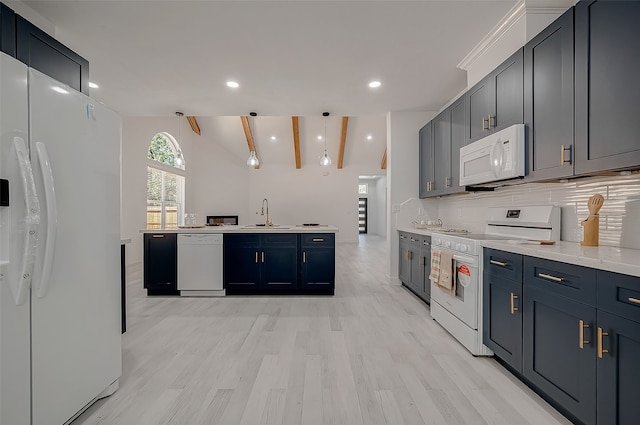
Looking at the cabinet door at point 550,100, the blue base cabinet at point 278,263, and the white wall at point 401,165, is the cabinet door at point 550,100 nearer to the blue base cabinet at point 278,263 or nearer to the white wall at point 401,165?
the white wall at point 401,165

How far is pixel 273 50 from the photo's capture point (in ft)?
9.43

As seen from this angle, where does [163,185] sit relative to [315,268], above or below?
above

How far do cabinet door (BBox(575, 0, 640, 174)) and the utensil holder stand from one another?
1.09 feet

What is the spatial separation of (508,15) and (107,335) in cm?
366

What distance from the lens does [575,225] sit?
7.06 ft

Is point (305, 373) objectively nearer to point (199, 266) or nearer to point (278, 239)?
point (278, 239)

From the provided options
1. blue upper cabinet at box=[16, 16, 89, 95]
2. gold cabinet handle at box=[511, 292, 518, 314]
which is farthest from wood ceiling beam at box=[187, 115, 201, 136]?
gold cabinet handle at box=[511, 292, 518, 314]

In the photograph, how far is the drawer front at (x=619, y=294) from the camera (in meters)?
1.20

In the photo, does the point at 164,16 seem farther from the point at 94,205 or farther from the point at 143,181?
the point at 143,181

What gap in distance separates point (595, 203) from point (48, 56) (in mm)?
3591

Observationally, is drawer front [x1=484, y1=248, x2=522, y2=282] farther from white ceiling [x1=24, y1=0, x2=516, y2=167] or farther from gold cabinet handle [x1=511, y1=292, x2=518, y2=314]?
white ceiling [x1=24, y1=0, x2=516, y2=167]

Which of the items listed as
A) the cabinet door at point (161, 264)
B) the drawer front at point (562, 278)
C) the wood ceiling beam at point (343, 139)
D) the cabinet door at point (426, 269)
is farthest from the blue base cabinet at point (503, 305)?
the wood ceiling beam at point (343, 139)

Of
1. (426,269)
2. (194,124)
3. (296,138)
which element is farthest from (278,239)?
(194,124)

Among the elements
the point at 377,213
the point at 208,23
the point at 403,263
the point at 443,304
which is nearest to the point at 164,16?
the point at 208,23
